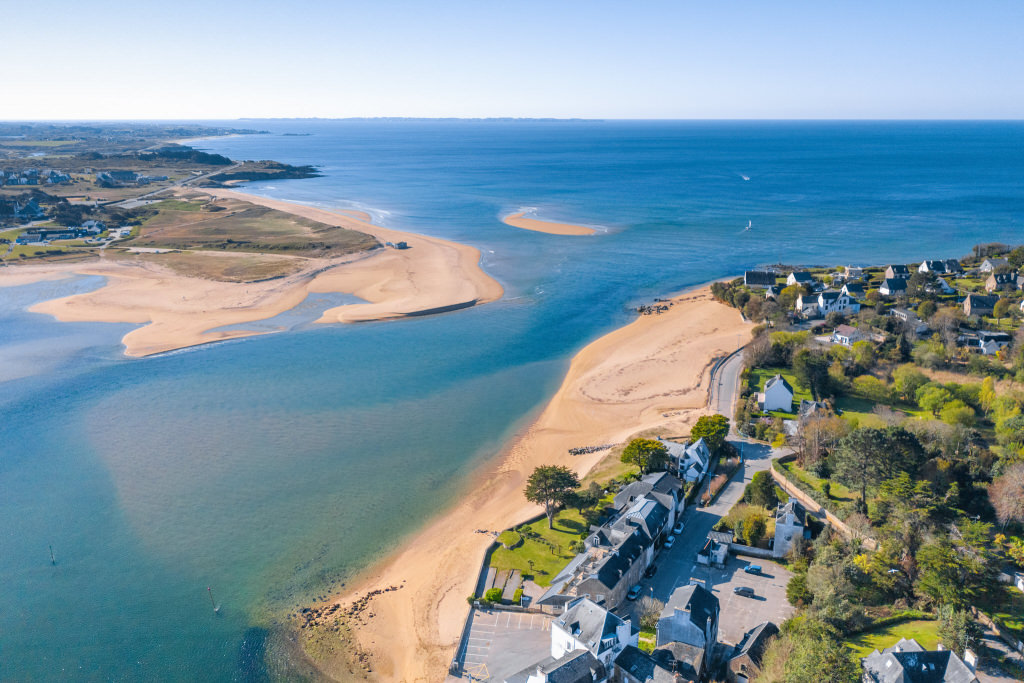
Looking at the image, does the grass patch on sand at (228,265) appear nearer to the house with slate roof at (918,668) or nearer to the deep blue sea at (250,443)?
the deep blue sea at (250,443)

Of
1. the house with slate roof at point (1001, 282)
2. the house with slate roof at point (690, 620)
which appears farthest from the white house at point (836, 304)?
the house with slate roof at point (690, 620)

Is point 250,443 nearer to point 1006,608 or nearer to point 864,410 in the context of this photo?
point 1006,608

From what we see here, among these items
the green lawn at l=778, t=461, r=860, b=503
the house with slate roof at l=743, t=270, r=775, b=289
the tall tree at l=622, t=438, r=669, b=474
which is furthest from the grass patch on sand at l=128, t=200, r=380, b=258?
the green lawn at l=778, t=461, r=860, b=503

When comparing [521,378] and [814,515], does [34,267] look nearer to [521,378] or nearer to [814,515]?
[521,378]

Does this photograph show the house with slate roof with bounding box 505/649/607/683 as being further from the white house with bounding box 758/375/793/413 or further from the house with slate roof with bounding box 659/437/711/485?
the white house with bounding box 758/375/793/413

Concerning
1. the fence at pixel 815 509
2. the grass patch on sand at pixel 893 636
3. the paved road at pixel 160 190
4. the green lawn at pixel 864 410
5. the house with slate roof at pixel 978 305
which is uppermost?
the paved road at pixel 160 190

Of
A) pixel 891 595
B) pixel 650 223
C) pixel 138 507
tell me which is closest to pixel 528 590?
pixel 891 595
